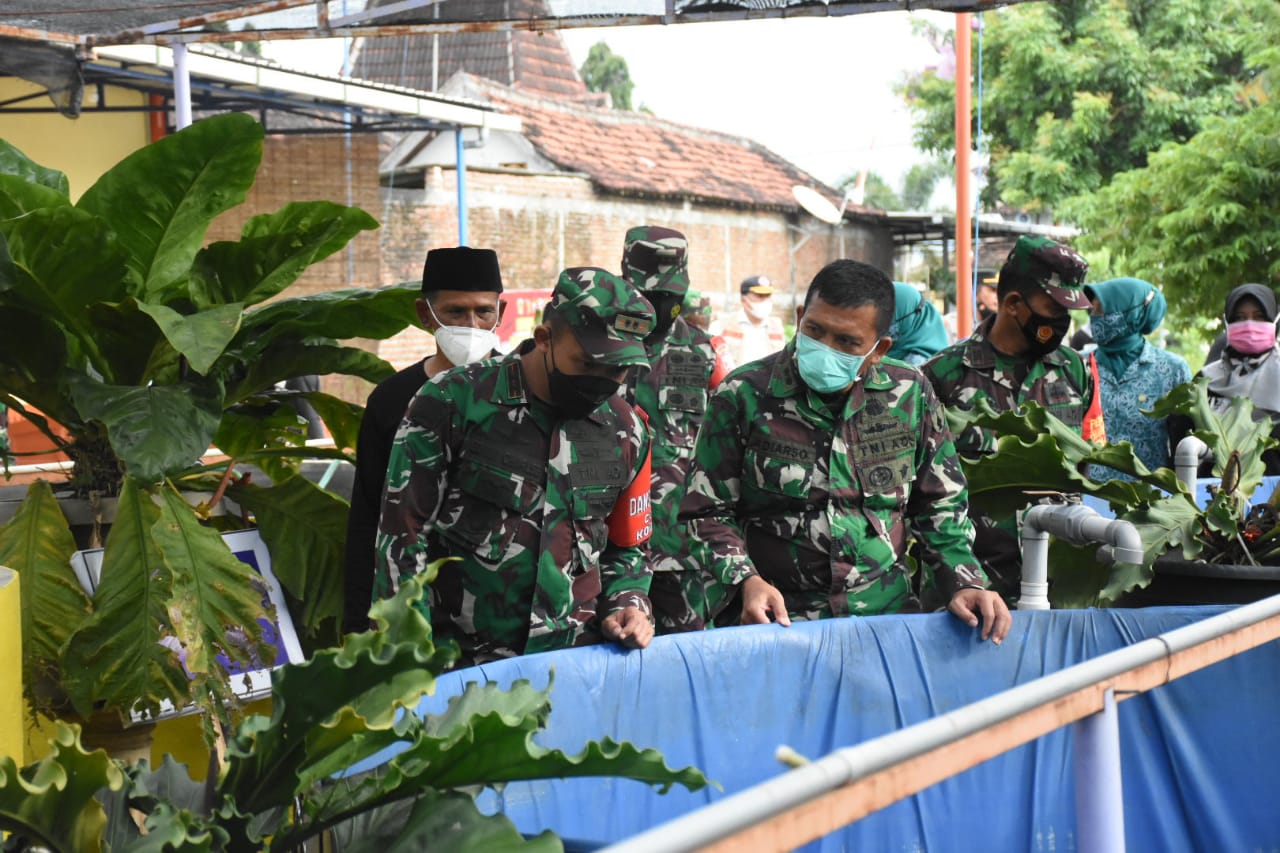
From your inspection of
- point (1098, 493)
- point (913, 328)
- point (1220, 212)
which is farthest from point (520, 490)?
point (1220, 212)

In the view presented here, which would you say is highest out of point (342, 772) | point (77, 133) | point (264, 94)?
point (264, 94)

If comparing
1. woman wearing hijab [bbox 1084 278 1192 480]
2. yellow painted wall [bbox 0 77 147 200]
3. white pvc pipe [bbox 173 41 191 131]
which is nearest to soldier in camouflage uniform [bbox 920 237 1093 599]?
woman wearing hijab [bbox 1084 278 1192 480]

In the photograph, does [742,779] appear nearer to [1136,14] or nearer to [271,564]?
[271,564]

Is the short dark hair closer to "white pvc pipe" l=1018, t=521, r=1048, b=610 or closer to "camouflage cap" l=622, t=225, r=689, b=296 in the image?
"white pvc pipe" l=1018, t=521, r=1048, b=610

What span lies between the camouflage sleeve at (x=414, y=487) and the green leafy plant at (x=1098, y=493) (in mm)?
1407

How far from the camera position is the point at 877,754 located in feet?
4.60

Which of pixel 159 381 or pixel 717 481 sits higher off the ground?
pixel 159 381

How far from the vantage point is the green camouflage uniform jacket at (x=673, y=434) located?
385cm

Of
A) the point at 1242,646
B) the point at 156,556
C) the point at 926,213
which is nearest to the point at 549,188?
the point at 926,213

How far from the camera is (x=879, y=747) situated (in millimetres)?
1408

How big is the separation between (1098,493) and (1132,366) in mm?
2416

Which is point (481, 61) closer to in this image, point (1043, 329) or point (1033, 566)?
point (1043, 329)

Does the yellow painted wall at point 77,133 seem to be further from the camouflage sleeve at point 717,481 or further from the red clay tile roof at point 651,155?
the camouflage sleeve at point 717,481

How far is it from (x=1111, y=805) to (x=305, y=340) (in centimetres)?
277
